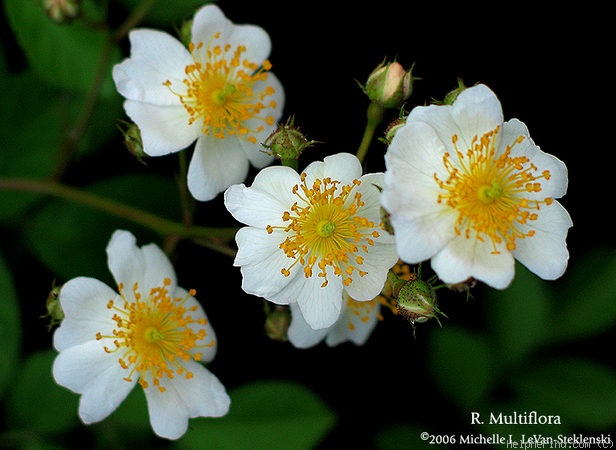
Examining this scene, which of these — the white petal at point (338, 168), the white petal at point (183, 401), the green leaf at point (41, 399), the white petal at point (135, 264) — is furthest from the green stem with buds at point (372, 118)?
the green leaf at point (41, 399)

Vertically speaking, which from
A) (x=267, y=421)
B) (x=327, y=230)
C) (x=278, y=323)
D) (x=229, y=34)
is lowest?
(x=267, y=421)

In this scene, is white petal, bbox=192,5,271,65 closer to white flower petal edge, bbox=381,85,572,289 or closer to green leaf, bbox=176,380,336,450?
white flower petal edge, bbox=381,85,572,289

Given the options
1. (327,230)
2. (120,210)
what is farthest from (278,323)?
(120,210)

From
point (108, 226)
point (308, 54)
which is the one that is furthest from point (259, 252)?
point (308, 54)

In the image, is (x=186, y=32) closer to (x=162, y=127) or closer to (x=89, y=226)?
(x=162, y=127)

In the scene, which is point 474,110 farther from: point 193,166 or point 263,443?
point 263,443

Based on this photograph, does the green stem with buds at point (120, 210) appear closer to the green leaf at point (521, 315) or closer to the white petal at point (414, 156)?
the white petal at point (414, 156)
